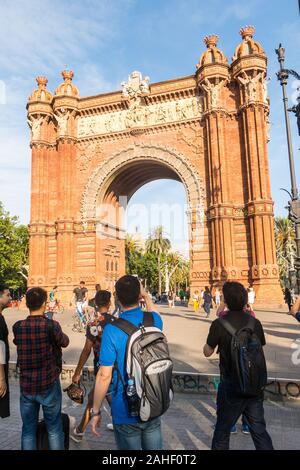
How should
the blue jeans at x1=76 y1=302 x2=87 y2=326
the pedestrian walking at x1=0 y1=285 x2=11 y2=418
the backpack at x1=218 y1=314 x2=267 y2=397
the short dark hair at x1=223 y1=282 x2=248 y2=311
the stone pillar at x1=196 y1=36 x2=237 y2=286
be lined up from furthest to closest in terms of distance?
the stone pillar at x1=196 y1=36 x2=237 y2=286, the blue jeans at x1=76 y1=302 x2=87 y2=326, the pedestrian walking at x1=0 y1=285 x2=11 y2=418, the short dark hair at x1=223 y1=282 x2=248 y2=311, the backpack at x1=218 y1=314 x2=267 y2=397

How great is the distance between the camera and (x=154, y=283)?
67500mm

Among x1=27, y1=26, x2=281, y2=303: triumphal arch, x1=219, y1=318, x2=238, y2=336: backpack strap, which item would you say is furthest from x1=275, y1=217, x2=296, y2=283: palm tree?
x1=219, y1=318, x2=238, y2=336: backpack strap

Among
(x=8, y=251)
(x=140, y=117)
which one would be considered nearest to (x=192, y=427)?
(x=140, y=117)

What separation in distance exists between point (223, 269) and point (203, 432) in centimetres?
1928

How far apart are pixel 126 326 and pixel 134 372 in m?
0.34

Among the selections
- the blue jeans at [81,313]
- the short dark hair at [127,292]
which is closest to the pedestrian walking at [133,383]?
the short dark hair at [127,292]

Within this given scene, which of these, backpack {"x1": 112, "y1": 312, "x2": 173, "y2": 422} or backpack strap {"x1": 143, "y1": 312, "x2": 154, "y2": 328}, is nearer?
backpack {"x1": 112, "y1": 312, "x2": 173, "y2": 422}

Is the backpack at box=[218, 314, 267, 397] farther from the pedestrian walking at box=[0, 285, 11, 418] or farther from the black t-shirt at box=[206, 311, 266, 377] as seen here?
the pedestrian walking at box=[0, 285, 11, 418]

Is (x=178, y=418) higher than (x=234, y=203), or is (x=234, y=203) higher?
(x=234, y=203)

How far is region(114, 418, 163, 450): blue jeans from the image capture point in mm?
2660

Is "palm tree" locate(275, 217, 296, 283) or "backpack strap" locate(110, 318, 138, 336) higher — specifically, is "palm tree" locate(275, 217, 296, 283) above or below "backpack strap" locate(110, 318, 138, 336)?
above
